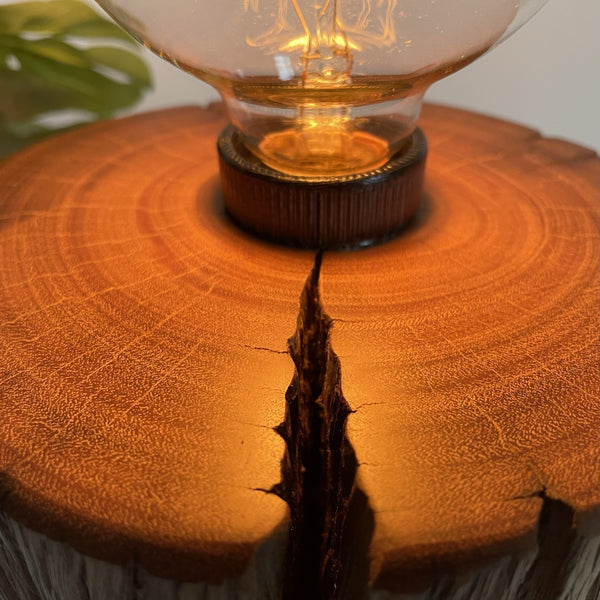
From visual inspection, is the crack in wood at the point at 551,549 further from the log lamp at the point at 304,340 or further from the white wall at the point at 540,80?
the white wall at the point at 540,80

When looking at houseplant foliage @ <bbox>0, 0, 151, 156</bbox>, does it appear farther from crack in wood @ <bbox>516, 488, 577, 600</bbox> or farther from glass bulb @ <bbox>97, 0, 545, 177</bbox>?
crack in wood @ <bbox>516, 488, 577, 600</bbox>

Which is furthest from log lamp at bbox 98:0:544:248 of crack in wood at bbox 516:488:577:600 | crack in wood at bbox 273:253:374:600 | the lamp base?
crack in wood at bbox 516:488:577:600

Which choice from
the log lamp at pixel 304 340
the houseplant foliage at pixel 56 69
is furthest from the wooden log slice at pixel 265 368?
the houseplant foliage at pixel 56 69

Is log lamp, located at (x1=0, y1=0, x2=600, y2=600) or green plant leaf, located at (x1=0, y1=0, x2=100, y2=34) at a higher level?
green plant leaf, located at (x1=0, y1=0, x2=100, y2=34)

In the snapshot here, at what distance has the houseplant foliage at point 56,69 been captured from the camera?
0.92 meters

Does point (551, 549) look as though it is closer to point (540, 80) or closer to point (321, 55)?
point (321, 55)

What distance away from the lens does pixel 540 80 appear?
1148mm

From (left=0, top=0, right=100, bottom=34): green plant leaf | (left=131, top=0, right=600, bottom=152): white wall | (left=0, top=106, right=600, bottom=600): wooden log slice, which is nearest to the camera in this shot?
(left=0, top=106, right=600, bottom=600): wooden log slice

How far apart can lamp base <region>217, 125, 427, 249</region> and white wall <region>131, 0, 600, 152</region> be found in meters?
0.62

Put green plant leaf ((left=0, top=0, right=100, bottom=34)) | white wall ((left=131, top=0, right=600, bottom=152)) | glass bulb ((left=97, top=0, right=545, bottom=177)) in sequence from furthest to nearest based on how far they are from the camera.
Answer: white wall ((left=131, top=0, right=600, bottom=152)), green plant leaf ((left=0, top=0, right=100, bottom=34)), glass bulb ((left=97, top=0, right=545, bottom=177))

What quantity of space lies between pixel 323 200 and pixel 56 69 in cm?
58

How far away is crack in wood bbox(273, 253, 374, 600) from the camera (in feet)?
1.20

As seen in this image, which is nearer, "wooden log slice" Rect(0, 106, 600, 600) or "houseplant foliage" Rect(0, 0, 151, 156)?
"wooden log slice" Rect(0, 106, 600, 600)

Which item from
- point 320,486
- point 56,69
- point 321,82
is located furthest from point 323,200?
point 56,69
